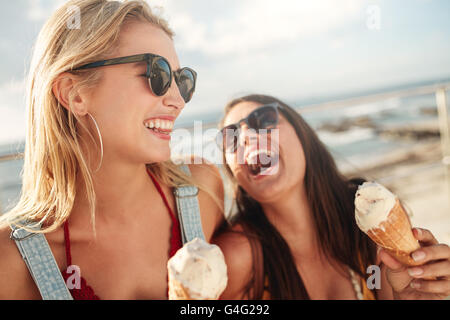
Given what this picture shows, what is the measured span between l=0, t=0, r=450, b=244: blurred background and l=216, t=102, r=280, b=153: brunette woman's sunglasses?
268 millimetres

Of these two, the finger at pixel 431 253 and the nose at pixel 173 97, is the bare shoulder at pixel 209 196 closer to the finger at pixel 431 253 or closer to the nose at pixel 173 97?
the nose at pixel 173 97

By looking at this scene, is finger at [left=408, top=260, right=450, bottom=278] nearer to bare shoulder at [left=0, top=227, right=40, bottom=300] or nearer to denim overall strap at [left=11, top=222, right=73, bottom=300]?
denim overall strap at [left=11, top=222, right=73, bottom=300]

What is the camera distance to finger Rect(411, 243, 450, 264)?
1248 millimetres

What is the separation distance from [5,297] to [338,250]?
64.6 inches

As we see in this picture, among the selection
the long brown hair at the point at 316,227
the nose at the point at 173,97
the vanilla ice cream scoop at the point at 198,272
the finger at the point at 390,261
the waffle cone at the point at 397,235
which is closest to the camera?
the vanilla ice cream scoop at the point at 198,272

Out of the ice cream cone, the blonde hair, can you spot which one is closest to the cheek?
the blonde hair

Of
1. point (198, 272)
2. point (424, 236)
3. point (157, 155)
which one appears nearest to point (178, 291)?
point (198, 272)

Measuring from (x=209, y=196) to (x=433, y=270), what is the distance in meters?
1.12

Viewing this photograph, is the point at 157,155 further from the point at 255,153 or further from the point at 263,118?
the point at 263,118

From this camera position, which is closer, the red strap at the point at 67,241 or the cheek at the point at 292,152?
the red strap at the point at 67,241

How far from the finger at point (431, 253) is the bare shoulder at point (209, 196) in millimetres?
1014

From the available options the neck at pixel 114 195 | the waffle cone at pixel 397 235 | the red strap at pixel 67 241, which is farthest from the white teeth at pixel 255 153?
the red strap at pixel 67 241

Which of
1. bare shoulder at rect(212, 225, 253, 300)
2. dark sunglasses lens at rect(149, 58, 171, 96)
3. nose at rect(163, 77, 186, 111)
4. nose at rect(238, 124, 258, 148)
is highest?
dark sunglasses lens at rect(149, 58, 171, 96)

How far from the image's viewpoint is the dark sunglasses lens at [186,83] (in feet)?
5.48
